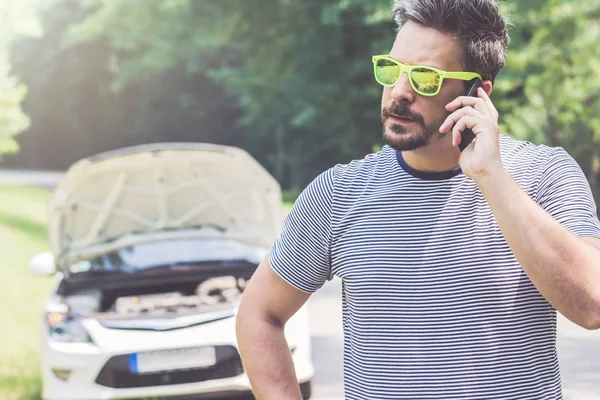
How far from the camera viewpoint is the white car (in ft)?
22.2

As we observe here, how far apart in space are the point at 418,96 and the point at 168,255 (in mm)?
5633

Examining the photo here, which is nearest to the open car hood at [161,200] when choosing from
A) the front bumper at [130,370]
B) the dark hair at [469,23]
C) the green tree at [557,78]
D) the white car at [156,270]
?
the white car at [156,270]

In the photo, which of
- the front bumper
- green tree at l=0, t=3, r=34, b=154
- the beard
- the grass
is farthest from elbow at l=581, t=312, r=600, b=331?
green tree at l=0, t=3, r=34, b=154

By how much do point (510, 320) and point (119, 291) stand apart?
224 inches

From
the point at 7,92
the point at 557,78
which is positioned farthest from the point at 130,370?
the point at 7,92

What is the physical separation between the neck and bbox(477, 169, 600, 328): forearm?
308mm

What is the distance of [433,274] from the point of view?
2381mm

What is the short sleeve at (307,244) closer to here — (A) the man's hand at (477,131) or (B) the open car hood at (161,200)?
(A) the man's hand at (477,131)

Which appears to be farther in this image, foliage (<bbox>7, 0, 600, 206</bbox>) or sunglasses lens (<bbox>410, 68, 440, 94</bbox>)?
foliage (<bbox>7, 0, 600, 206</bbox>)

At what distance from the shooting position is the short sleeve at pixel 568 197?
2271mm

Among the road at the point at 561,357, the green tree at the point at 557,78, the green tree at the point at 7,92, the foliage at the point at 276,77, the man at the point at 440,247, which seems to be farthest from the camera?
the green tree at the point at 7,92

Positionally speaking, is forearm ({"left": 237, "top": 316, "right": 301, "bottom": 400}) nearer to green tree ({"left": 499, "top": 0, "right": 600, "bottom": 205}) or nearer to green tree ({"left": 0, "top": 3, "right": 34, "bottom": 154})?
green tree ({"left": 499, "top": 0, "right": 600, "bottom": 205})

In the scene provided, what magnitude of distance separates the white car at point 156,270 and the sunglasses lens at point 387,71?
433 centimetres

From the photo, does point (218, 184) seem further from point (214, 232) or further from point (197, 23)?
point (197, 23)
